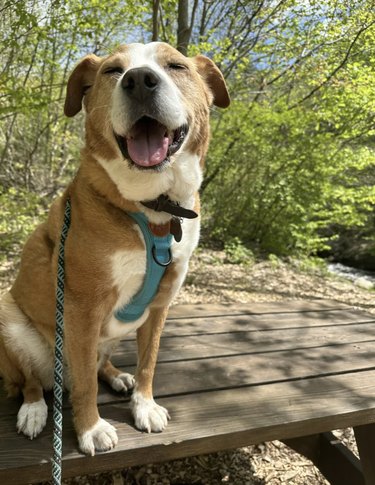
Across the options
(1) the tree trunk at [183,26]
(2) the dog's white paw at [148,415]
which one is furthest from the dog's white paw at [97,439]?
(1) the tree trunk at [183,26]

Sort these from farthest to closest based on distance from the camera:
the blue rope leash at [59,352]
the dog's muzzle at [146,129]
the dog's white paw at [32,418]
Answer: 1. the dog's white paw at [32,418]
2. the dog's muzzle at [146,129]
3. the blue rope leash at [59,352]

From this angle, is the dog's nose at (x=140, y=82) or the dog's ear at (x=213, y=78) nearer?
the dog's nose at (x=140, y=82)

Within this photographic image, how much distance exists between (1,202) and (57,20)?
2.39 meters

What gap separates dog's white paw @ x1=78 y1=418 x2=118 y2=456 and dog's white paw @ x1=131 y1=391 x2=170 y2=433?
0.13 m

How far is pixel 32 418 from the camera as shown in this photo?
1.62m

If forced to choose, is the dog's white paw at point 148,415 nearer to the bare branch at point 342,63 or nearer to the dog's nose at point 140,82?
the dog's nose at point 140,82

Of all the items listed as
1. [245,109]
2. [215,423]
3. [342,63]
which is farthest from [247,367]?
[245,109]

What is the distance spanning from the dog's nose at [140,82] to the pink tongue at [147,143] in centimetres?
11

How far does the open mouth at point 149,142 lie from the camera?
152cm

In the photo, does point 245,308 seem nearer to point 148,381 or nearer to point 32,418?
point 148,381

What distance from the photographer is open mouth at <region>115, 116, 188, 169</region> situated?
1516 millimetres

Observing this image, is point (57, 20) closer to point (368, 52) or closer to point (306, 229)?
point (368, 52)

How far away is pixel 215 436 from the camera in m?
1.67

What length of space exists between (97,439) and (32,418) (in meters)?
0.29
